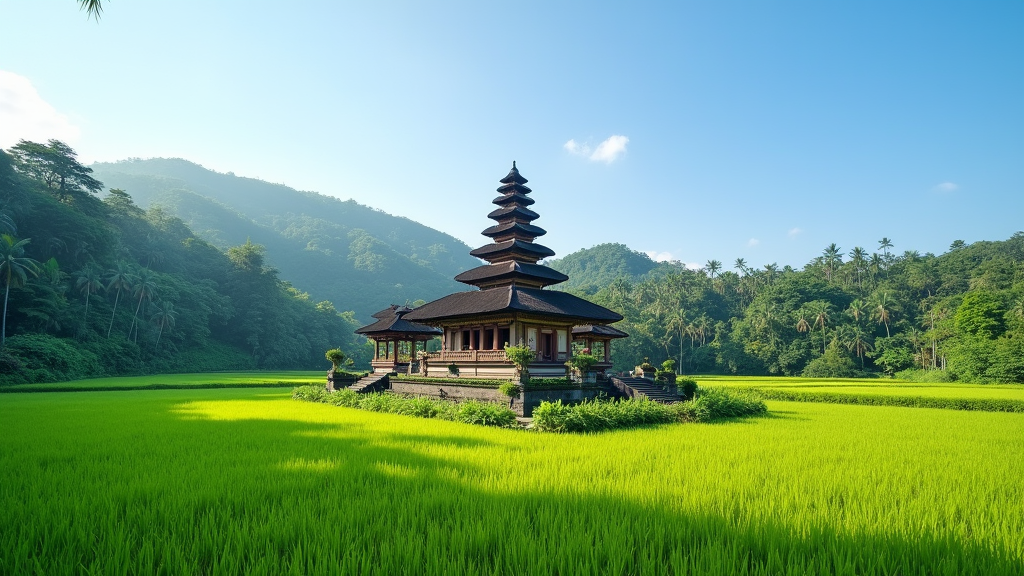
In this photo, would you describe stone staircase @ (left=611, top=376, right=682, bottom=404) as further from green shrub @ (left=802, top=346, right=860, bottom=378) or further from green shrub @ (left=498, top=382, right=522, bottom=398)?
green shrub @ (left=802, top=346, right=860, bottom=378)

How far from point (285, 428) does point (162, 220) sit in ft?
277

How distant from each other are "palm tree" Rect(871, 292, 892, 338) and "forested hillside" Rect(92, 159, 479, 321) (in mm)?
89363

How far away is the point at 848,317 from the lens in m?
70.8

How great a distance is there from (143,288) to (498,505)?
63.5 metres

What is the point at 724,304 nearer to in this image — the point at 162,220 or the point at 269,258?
the point at 162,220

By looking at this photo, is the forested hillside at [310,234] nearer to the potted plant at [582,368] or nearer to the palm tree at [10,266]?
the palm tree at [10,266]

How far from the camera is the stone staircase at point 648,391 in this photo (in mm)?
21781

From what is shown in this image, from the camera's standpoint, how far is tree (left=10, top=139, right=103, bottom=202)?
53466 millimetres

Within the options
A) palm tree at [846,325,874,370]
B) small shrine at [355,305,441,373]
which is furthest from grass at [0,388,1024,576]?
palm tree at [846,325,874,370]

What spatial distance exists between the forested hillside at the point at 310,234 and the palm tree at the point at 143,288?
5747 cm

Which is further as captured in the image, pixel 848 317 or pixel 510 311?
pixel 848 317

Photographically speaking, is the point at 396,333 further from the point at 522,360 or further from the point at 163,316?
the point at 163,316

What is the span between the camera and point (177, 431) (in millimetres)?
13250

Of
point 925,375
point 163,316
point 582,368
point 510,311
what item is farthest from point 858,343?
point 163,316
